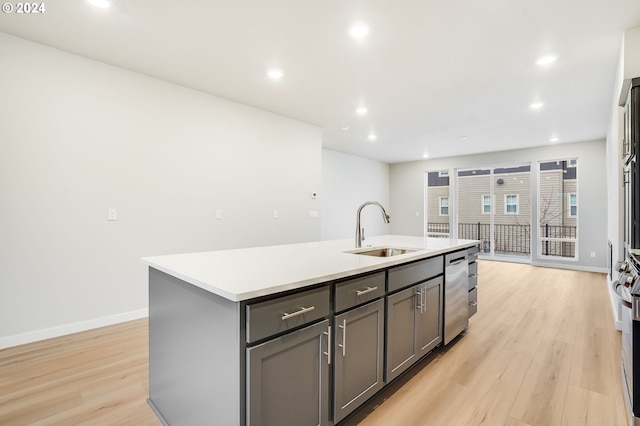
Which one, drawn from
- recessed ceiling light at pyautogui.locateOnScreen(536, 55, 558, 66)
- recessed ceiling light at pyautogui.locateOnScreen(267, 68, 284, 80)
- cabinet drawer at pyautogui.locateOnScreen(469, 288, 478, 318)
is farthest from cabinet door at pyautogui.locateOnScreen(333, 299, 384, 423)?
recessed ceiling light at pyautogui.locateOnScreen(536, 55, 558, 66)

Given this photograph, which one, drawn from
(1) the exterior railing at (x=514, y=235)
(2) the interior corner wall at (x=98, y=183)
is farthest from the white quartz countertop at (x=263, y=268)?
(1) the exterior railing at (x=514, y=235)

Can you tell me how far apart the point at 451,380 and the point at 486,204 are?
259 inches

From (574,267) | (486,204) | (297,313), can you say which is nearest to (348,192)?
(486,204)

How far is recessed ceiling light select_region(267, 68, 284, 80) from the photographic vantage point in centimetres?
325

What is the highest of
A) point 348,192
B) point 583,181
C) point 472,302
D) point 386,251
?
point 583,181

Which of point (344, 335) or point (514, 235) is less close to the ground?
point (514, 235)

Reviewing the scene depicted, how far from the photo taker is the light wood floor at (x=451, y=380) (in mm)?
1762

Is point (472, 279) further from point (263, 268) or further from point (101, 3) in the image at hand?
point (101, 3)

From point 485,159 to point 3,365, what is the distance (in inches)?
342

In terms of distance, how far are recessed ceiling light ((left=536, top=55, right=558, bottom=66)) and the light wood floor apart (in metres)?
2.66

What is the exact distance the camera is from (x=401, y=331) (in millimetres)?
1990

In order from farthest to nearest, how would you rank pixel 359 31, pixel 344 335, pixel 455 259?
pixel 455 259
pixel 359 31
pixel 344 335

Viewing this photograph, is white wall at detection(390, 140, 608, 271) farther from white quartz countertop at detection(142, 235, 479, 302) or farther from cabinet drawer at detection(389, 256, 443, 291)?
white quartz countertop at detection(142, 235, 479, 302)

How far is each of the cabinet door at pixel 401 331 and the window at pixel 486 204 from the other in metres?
6.54
